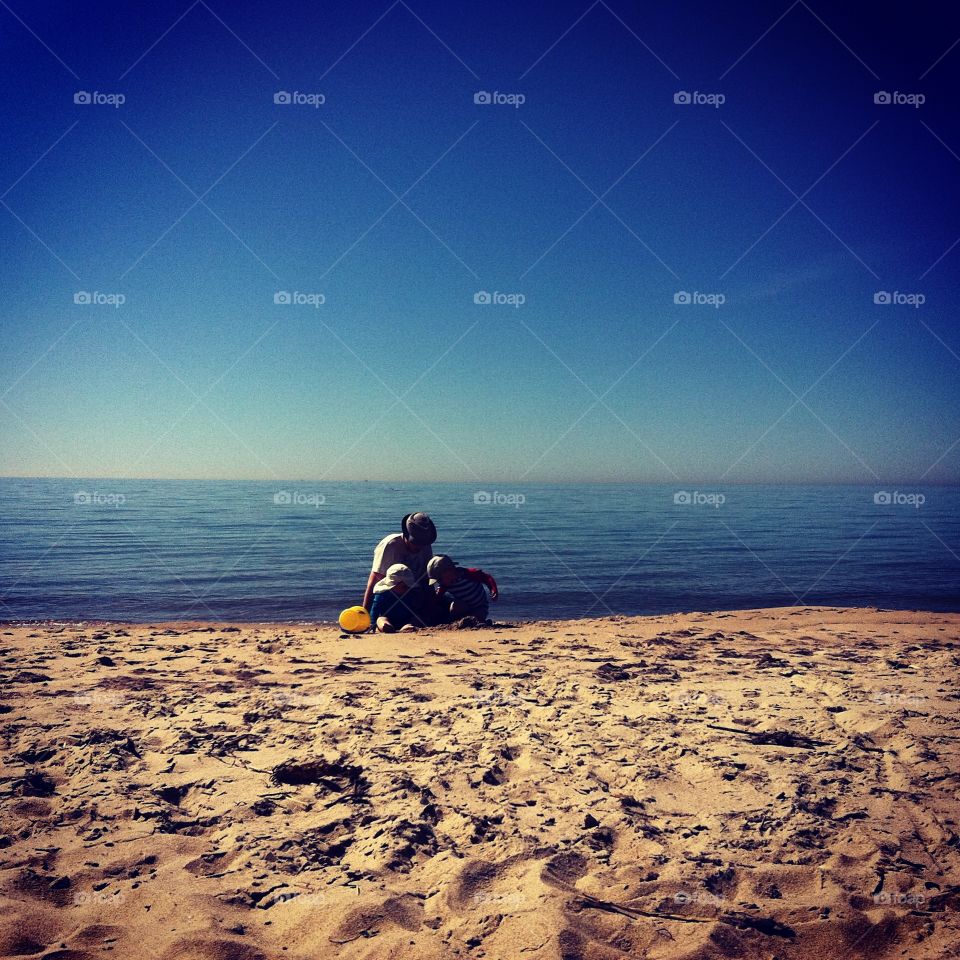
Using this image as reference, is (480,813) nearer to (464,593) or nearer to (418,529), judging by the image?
(418,529)

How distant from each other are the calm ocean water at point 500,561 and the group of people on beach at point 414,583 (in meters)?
2.88

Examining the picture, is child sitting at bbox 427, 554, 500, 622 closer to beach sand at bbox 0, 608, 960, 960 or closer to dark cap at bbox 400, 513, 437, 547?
dark cap at bbox 400, 513, 437, 547

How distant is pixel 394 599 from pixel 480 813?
17.4 ft

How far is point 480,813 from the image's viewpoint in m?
3.48

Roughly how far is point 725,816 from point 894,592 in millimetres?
13543

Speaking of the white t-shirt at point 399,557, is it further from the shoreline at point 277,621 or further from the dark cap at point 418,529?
the shoreline at point 277,621

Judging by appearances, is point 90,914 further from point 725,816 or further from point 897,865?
point 897,865

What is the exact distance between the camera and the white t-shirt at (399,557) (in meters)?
8.70

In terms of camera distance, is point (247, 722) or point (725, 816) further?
point (247, 722)

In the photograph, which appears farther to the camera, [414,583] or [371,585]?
[371,585]

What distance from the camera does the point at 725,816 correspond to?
11.3 feet

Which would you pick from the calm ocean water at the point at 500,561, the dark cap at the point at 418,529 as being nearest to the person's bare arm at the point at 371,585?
the dark cap at the point at 418,529

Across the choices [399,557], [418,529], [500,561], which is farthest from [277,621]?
[500,561]

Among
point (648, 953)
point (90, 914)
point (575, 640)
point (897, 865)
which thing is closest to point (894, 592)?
point (575, 640)
